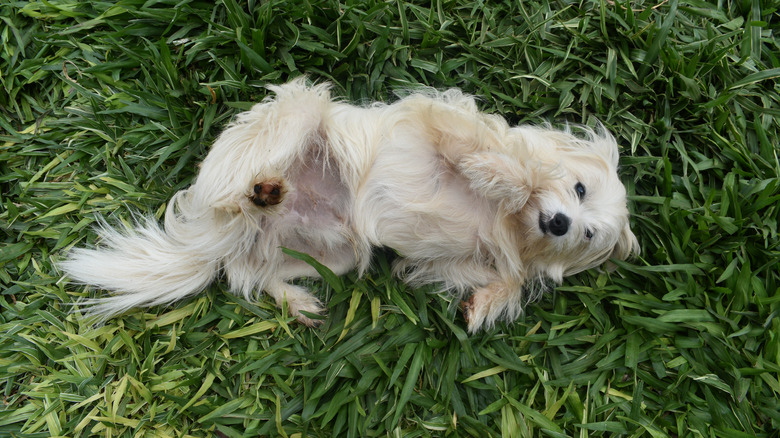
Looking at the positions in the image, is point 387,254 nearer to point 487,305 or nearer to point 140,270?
point 487,305

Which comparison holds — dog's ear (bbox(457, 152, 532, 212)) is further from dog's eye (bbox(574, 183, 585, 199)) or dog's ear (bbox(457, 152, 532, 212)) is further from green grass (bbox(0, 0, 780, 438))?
green grass (bbox(0, 0, 780, 438))

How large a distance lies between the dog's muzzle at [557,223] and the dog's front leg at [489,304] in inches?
20.1

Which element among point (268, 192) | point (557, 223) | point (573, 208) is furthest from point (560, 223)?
point (268, 192)

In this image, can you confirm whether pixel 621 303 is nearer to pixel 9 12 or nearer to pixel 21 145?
pixel 21 145

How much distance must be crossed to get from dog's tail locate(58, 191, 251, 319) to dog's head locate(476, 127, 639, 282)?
67.5 inches

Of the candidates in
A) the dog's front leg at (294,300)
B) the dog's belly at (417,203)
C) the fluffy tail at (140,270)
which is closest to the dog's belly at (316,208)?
the dog's belly at (417,203)

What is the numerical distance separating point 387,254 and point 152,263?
1.49m

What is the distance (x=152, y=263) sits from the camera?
2766mm

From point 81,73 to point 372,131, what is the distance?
6.97 ft

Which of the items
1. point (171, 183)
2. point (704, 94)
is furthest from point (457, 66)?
point (171, 183)

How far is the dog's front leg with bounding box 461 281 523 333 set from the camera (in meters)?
2.73

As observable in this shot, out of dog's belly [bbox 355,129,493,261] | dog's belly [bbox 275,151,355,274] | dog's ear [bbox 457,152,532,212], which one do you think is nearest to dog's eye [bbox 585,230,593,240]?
dog's ear [bbox 457,152,532,212]

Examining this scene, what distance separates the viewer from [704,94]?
290 cm

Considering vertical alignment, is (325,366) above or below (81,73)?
below
